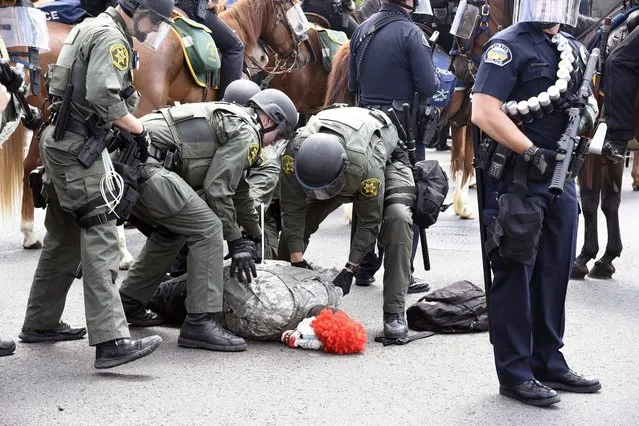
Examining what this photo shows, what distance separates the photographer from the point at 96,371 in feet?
18.1

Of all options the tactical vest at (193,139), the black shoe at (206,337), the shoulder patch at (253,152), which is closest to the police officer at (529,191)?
the shoulder patch at (253,152)

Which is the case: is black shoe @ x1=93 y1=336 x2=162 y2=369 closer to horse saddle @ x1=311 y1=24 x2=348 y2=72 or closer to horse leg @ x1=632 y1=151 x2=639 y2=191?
horse saddle @ x1=311 y1=24 x2=348 y2=72

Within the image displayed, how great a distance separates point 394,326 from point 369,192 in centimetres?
80

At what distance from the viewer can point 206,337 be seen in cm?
593

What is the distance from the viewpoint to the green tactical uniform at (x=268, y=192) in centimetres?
715

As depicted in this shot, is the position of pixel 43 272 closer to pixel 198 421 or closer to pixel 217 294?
pixel 217 294

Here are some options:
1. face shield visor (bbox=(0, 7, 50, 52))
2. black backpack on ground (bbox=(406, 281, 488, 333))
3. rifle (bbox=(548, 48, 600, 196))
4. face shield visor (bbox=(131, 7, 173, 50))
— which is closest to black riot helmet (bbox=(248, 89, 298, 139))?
face shield visor (bbox=(131, 7, 173, 50))

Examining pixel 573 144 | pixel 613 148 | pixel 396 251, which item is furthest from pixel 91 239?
pixel 613 148

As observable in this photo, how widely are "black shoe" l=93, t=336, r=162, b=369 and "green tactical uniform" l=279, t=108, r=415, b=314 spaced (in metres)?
1.34

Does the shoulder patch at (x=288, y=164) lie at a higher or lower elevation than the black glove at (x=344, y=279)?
higher

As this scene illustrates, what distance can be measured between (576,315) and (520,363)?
6.74 ft

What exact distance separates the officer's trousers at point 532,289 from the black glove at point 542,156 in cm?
16

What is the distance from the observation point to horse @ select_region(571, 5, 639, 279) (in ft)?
26.8

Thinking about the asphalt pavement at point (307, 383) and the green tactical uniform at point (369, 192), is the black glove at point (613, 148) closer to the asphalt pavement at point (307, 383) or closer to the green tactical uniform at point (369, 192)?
the asphalt pavement at point (307, 383)
